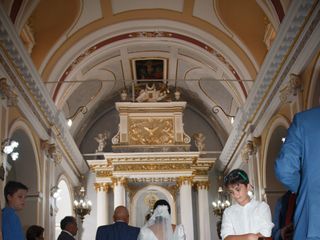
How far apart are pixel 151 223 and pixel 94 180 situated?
1406cm

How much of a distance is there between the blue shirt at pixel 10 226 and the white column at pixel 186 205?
42.3 ft

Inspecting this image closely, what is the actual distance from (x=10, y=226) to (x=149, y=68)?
549 inches

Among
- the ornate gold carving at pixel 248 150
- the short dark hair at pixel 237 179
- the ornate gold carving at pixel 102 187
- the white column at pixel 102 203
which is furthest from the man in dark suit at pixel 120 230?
the ornate gold carving at pixel 102 187

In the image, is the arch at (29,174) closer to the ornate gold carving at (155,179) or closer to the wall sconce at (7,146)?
the wall sconce at (7,146)

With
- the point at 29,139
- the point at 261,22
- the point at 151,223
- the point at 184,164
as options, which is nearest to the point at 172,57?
the point at 184,164

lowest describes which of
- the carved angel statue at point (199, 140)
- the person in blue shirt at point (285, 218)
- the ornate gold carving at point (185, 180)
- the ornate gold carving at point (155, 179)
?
the person in blue shirt at point (285, 218)

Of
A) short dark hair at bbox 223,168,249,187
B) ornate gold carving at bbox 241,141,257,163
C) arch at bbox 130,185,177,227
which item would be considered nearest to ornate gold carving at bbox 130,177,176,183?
arch at bbox 130,185,177,227

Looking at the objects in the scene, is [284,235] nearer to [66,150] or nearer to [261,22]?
[261,22]

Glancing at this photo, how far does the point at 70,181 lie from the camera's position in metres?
19.2

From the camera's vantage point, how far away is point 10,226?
5.16 metres

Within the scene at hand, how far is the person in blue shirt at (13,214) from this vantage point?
5.12 meters

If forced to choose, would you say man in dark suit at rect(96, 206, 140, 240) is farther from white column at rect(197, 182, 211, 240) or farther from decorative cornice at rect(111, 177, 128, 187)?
white column at rect(197, 182, 211, 240)

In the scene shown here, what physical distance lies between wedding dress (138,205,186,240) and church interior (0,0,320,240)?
13.8ft

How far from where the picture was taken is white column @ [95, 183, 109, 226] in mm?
18734
